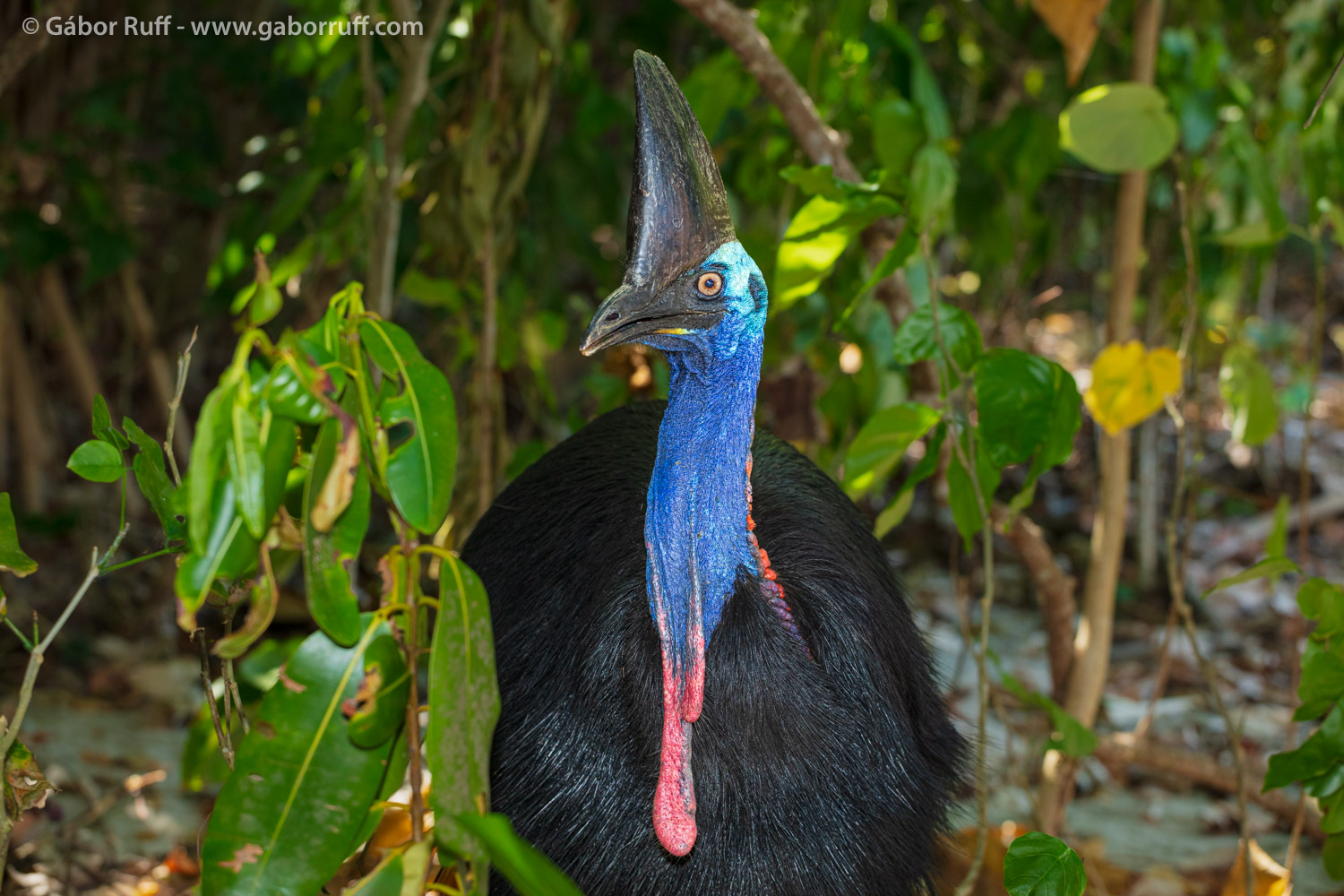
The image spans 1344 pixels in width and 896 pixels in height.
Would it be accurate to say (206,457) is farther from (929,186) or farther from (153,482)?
(929,186)

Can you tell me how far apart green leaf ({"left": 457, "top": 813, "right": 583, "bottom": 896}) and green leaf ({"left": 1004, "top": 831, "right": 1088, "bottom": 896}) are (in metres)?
0.54

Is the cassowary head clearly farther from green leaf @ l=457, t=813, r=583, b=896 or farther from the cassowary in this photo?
green leaf @ l=457, t=813, r=583, b=896

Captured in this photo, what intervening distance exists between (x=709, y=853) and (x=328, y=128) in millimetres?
1493

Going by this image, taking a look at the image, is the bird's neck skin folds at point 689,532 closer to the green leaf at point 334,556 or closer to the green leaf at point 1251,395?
the green leaf at point 334,556

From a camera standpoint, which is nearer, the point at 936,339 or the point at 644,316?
the point at 644,316

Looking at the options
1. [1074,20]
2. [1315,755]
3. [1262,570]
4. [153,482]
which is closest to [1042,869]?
[1315,755]

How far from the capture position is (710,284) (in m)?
1.34

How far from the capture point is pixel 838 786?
1.47m

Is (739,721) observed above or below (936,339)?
below

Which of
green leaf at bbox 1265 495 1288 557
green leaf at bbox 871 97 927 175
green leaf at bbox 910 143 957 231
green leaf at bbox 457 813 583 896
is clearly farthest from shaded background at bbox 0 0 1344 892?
green leaf at bbox 457 813 583 896

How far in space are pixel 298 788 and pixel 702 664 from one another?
0.45 m

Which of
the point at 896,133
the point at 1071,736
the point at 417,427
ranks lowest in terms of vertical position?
the point at 1071,736

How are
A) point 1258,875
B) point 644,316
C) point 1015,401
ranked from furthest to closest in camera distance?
point 1258,875
point 1015,401
point 644,316

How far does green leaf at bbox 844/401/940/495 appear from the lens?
1.66m
